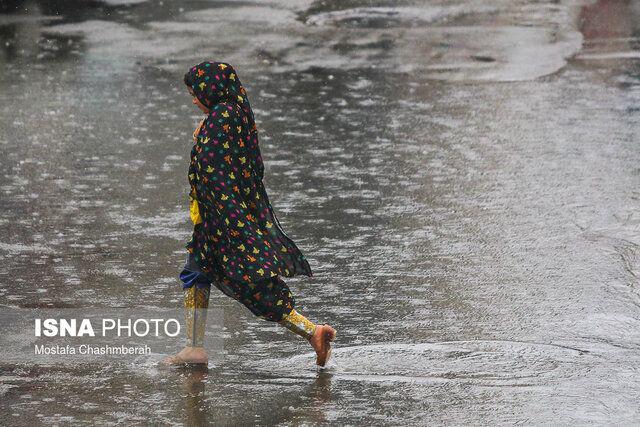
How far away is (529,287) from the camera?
849 centimetres

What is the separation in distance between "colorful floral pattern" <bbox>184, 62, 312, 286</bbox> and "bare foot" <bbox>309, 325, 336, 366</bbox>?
35 centimetres

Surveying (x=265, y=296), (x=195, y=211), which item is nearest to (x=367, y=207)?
(x=195, y=211)

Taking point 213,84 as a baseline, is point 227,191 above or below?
below

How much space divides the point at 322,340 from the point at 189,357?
0.73 meters

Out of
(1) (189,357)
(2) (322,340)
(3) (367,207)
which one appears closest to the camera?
(2) (322,340)

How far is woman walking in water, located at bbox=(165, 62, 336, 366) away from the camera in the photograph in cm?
705

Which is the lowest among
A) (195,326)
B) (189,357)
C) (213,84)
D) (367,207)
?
(367,207)

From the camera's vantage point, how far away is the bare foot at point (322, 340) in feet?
23.0

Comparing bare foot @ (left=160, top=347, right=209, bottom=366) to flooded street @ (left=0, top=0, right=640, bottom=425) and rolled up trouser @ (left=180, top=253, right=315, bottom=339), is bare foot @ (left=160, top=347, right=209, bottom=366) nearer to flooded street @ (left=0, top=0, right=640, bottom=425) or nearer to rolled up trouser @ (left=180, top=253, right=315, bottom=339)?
flooded street @ (left=0, top=0, right=640, bottom=425)

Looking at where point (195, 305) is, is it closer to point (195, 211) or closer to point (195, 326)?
point (195, 326)

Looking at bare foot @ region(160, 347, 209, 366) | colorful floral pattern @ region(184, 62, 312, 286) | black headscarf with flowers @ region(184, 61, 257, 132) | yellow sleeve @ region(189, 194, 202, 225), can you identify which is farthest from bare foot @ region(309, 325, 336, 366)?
black headscarf with flowers @ region(184, 61, 257, 132)

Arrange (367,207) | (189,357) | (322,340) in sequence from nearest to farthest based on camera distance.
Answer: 1. (322,340)
2. (189,357)
3. (367,207)

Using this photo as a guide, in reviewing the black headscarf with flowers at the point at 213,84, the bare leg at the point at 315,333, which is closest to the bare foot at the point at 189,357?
the bare leg at the point at 315,333

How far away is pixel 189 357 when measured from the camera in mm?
7195
